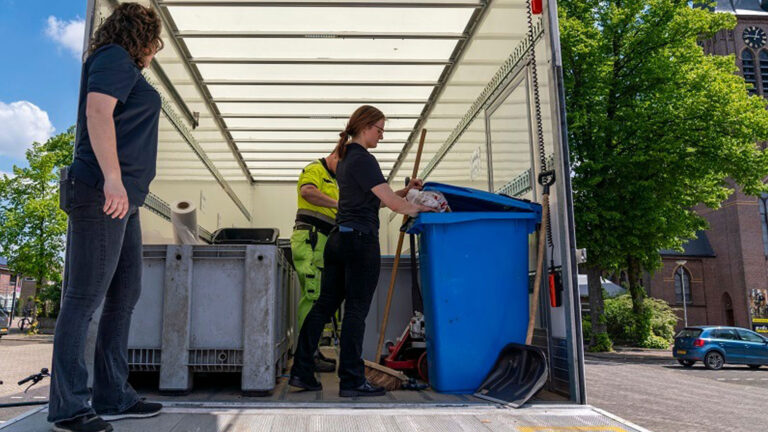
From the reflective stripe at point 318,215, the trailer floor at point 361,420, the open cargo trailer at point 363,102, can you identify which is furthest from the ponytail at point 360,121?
the trailer floor at point 361,420

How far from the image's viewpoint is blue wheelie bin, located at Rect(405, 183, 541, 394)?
379 centimetres

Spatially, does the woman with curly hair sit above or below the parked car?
above

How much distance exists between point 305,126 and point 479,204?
5.52 m

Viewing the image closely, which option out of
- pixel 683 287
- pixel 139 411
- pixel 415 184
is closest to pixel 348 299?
pixel 415 184

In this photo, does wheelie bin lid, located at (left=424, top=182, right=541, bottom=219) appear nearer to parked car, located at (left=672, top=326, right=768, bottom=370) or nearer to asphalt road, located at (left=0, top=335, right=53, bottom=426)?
asphalt road, located at (left=0, top=335, right=53, bottom=426)

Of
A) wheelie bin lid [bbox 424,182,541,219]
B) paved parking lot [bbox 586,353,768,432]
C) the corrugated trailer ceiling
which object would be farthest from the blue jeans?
paved parking lot [bbox 586,353,768,432]

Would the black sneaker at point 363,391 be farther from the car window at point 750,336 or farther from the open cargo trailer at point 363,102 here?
the car window at point 750,336

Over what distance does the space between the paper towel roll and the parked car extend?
1823cm

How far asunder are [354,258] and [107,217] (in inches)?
60.0

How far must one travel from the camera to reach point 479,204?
13.4 ft

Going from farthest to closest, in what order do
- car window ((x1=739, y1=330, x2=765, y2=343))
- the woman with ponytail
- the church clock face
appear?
the church clock face, car window ((x1=739, y1=330, x2=765, y2=343)), the woman with ponytail

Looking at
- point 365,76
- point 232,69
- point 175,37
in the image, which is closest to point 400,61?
point 365,76

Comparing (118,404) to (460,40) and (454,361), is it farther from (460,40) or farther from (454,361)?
(460,40)

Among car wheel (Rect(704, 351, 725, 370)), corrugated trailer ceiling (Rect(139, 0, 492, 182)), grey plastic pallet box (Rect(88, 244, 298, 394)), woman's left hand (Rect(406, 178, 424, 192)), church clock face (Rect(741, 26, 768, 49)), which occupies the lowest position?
car wheel (Rect(704, 351, 725, 370))
